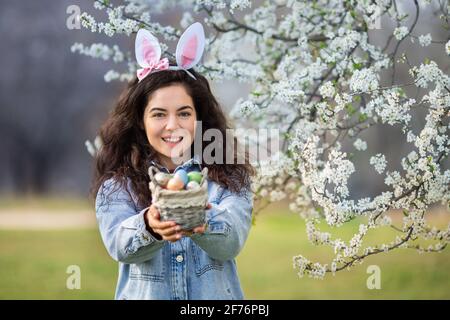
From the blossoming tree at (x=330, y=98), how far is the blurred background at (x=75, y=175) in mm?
2236

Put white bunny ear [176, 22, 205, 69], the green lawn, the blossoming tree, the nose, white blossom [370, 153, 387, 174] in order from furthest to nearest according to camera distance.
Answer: the green lawn < white blossom [370, 153, 387, 174] < the blossoming tree < white bunny ear [176, 22, 205, 69] < the nose

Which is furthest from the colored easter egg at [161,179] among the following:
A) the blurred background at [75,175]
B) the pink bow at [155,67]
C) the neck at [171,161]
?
the blurred background at [75,175]

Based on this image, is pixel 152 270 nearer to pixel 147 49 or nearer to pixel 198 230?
pixel 198 230

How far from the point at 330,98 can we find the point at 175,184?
1.46 metres

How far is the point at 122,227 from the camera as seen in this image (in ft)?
6.37

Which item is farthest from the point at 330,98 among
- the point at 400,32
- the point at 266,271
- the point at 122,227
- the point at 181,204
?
the point at 266,271

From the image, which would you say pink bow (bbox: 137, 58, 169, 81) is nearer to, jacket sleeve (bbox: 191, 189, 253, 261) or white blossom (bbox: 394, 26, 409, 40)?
jacket sleeve (bbox: 191, 189, 253, 261)

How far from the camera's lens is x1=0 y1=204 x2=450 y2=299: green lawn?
648 cm

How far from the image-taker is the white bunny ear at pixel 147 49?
7.64 feet

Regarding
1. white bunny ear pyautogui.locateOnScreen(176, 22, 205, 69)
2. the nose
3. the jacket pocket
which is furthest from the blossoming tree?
the jacket pocket

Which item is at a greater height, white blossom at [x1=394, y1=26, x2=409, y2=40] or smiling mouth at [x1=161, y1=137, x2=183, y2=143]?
white blossom at [x1=394, y1=26, x2=409, y2=40]

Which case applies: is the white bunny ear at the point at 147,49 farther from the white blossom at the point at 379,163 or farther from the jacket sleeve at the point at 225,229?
the white blossom at the point at 379,163

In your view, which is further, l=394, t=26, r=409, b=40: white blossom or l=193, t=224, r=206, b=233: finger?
l=394, t=26, r=409, b=40: white blossom

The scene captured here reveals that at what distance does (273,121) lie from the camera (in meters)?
3.51
